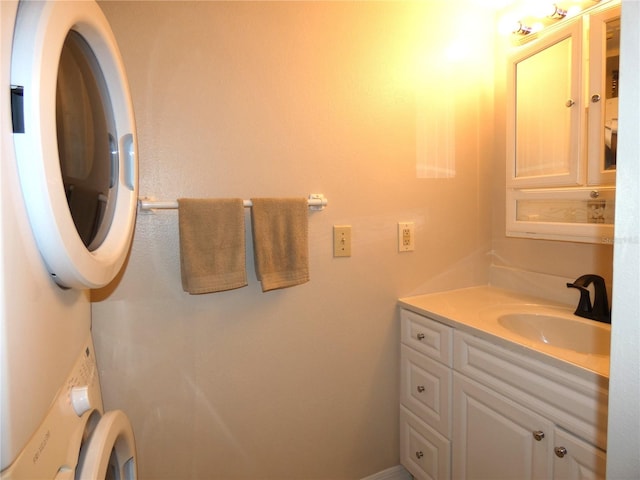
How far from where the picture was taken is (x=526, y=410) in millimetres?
1007

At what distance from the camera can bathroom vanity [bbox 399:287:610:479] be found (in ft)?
2.93

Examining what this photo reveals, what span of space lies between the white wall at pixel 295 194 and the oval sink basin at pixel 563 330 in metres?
0.37

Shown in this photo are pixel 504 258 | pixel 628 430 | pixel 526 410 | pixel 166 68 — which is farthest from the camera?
pixel 504 258

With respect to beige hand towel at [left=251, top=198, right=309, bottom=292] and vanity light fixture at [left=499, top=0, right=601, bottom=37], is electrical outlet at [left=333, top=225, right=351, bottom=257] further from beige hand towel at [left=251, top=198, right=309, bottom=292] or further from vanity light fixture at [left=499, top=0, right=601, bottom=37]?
vanity light fixture at [left=499, top=0, right=601, bottom=37]

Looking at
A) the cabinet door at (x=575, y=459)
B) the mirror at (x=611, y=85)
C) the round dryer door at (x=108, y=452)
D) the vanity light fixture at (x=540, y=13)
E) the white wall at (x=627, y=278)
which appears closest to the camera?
the white wall at (x=627, y=278)

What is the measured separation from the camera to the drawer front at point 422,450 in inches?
51.7

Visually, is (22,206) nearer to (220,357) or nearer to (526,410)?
(220,357)

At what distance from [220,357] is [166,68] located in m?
0.98

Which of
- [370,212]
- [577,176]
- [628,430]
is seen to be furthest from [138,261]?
[577,176]

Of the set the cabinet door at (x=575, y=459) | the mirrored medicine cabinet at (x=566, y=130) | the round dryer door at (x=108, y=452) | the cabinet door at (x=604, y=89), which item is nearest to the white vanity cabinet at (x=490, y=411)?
the cabinet door at (x=575, y=459)

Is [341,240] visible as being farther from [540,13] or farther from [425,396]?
[540,13]

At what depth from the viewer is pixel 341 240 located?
4.71ft

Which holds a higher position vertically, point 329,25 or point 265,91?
point 329,25

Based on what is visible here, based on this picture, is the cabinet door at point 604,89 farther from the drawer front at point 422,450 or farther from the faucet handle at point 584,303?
the drawer front at point 422,450
